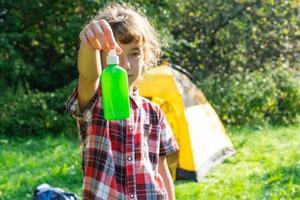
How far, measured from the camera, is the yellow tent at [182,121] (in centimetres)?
542

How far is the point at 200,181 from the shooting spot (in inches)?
212

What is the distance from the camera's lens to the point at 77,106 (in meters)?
2.15

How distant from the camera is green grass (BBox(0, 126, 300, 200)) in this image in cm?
493

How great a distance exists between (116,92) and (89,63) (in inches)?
9.7

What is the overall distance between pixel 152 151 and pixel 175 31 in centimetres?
729

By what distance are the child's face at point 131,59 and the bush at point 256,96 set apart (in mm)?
6343

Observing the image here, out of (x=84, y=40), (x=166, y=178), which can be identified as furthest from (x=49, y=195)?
(x=84, y=40)

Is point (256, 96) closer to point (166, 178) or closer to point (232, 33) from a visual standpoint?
point (232, 33)

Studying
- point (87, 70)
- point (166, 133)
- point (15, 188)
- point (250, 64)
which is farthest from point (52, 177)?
point (250, 64)

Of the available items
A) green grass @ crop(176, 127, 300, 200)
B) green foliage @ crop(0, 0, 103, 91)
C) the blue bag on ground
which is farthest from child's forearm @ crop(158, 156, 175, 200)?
green foliage @ crop(0, 0, 103, 91)

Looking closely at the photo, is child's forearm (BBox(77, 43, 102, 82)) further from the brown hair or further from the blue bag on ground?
the blue bag on ground

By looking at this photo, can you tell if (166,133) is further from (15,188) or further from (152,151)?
(15,188)

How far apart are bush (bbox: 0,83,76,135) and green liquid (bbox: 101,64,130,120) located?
20.0ft

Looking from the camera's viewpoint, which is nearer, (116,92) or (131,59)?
(116,92)
